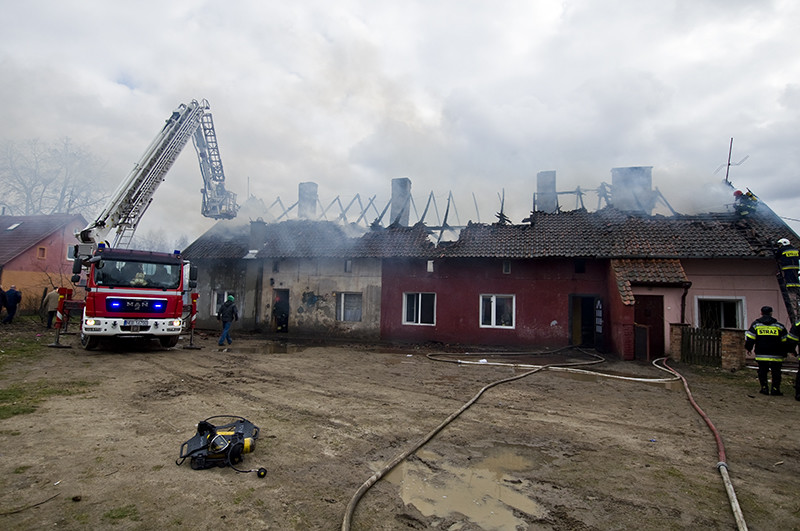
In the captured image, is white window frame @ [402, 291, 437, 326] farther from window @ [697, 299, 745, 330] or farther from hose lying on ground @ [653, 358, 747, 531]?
hose lying on ground @ [653, 358, 747, 531]

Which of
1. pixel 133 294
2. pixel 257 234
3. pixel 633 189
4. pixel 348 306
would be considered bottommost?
pixel 348 306

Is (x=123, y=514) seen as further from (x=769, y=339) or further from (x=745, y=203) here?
(x=745, y=203)

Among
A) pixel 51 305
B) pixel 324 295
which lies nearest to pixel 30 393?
pixel 51 305

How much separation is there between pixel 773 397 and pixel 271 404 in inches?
367

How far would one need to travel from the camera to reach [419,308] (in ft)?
57.4

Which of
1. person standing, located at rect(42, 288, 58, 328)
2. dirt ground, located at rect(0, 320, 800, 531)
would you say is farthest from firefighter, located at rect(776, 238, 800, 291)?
person standing, located at rect(42, 288, 58, 328)

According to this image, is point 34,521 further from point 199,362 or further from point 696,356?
point 696,356

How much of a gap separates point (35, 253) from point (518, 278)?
28.1 meters

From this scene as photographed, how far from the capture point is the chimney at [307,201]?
23.9 meters

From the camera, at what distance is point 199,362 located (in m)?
10.6

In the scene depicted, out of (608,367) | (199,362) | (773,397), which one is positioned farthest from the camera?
(608,367)

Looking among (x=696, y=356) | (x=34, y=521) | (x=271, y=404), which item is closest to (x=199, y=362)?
(x=271, y=404)

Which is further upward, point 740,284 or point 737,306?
point 740,284

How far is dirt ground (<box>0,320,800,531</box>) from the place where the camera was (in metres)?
3.31
